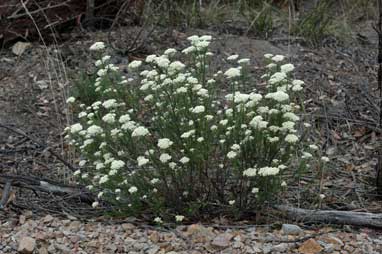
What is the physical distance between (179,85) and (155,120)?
0.32m

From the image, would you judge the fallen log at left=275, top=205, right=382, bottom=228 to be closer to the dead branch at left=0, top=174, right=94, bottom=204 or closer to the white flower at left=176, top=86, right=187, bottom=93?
the white flower at left=176, top=86, right=187, bottom=93

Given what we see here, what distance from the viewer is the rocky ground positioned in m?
3.80

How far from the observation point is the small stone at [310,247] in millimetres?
3734

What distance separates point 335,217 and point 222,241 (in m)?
0.76

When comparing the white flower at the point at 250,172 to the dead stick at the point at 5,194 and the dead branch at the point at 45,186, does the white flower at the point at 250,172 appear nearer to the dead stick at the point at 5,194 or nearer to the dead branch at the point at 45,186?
the dead branch at the point at 45,186

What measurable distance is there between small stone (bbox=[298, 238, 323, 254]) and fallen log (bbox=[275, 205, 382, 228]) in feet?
1.31

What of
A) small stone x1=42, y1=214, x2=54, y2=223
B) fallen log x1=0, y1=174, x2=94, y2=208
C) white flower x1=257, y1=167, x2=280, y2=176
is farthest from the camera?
fallen log x1=0, y1=174, x2=94, y2=208

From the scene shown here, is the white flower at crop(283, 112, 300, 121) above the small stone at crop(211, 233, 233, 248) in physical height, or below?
above

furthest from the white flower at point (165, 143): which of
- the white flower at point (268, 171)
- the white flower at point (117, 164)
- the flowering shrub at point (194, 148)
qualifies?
the white flower at point (268, 171)

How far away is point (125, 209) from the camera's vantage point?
13.7 ft

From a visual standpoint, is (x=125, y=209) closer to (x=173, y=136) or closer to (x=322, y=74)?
(x=173, y=136)

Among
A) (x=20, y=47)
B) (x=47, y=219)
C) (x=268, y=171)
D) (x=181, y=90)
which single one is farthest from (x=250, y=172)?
(x=20, y=47)

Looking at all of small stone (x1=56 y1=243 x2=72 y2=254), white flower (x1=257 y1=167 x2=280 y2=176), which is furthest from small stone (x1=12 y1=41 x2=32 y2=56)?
white flower (x1=257 y1=167 x2=280 y2=176)

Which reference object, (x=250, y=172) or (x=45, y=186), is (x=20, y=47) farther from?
(x=250, y=172)
